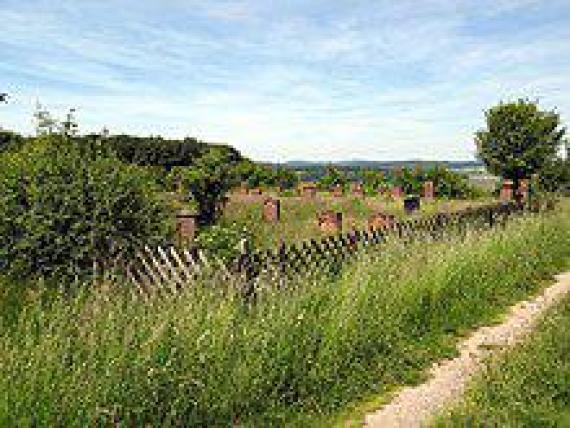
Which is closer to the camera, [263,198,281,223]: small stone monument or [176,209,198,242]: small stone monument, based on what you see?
[176,209,198,242]: small stone monument

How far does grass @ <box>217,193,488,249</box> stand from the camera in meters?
20.7

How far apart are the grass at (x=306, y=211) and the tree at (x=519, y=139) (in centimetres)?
249

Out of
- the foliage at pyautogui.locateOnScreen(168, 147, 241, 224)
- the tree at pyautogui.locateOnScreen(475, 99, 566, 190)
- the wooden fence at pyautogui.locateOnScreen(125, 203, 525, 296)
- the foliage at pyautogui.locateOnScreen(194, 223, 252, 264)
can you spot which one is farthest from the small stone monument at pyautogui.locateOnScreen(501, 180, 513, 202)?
the wooden fence at pyautogui.locateOnScreen(125, 203, 525, 296)

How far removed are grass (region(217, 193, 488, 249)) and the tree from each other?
249 centimetres

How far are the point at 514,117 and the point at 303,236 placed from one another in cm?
1240

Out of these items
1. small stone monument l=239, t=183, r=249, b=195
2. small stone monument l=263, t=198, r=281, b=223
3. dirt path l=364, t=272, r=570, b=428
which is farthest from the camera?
small stone monument l=239, t=183, r=249, b=195

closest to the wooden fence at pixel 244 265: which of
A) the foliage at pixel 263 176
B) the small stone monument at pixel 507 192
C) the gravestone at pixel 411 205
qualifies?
the gravestone at pixel 411 205

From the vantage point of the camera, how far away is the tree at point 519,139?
28.0 meters

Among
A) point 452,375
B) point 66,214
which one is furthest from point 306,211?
point 452,375

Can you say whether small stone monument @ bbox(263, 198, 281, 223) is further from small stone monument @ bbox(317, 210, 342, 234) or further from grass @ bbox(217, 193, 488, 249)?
small stone monument @ bbox(317, 210, 342, 234)

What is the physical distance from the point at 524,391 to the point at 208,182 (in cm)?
1746

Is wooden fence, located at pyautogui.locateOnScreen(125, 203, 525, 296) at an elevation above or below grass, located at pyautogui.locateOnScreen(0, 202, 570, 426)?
above

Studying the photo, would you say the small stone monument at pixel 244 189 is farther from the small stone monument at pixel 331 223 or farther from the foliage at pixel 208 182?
the small stone monument at pixel 331 223

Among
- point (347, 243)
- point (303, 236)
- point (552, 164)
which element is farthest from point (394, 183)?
point (347, 243)
